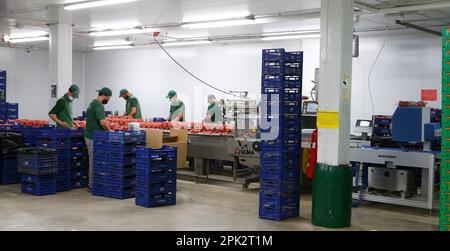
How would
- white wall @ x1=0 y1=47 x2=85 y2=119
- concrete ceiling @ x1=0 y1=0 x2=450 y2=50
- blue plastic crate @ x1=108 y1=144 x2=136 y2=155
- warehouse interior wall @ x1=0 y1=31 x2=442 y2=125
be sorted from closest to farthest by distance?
1. blue plastic crate @ x1=108 y1=144 x2=136 y2=155
2. concrete ceiling @ x1=0 y1=0 x2=450 y2=50
3. warehouse interior wall @ x1=0 y1=31 x2=442 y2=125
4. white wall @ x1=0 y1=47 x2=85 y2=119

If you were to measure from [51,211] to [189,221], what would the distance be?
6.57ft

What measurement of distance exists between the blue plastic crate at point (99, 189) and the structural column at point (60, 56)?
11.1 ft

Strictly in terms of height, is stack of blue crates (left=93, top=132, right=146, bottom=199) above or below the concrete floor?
above

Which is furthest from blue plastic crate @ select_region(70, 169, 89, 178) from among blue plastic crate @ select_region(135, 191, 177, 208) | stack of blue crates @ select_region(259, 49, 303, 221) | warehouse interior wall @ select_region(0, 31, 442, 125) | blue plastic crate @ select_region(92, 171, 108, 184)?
warehouse interior wall @ select_region(0, 31, 442, 125)

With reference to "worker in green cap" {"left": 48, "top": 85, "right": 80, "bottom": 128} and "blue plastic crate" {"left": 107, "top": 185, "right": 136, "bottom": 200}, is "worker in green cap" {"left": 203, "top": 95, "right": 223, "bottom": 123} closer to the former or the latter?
"worker in green cap" {"left": 48, "top": 85, "right": 80, "bottom": 128}

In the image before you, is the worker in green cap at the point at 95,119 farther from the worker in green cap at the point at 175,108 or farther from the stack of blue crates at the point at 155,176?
the worker in green cap at the point at 175,108

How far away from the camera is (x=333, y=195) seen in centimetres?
599

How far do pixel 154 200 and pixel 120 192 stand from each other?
80cm

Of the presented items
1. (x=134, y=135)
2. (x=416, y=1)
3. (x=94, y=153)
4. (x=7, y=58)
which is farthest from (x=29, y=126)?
(x=7, y=58)

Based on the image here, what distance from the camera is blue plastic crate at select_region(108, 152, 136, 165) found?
7.52 meters

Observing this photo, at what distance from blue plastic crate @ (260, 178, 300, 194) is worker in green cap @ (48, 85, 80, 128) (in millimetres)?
4087

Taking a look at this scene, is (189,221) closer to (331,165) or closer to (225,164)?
(331,165)

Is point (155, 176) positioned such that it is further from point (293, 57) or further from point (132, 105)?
point (132, 105)

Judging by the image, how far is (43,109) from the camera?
61.3 feet
